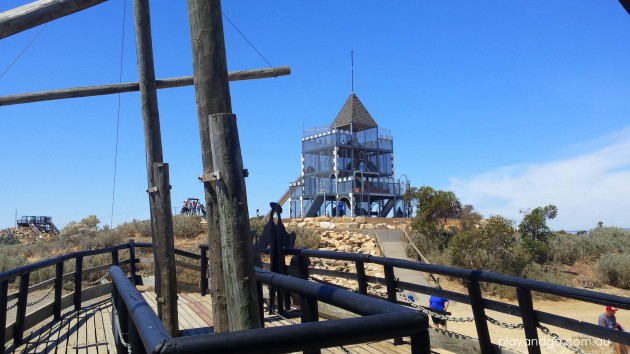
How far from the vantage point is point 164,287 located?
258 inches

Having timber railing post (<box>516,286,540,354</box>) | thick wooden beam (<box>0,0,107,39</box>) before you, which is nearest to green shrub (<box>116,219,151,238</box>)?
thick wooden beam (<box>0,0,107,39</box>)

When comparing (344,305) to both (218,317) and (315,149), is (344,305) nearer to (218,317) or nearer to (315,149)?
(218,317)

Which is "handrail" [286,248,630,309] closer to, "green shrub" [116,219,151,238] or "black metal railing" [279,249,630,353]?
"black metal railing" [279,249,630,353]

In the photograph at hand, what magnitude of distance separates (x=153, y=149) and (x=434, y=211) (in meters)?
21.5

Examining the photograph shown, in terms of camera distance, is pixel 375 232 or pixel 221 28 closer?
pixel 221 28

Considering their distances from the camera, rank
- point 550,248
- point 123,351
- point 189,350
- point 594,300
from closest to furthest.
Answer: point 189,350 → point 123,351 → point 594,300 → point 550,248

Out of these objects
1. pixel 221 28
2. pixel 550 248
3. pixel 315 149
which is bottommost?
pixel 550 248

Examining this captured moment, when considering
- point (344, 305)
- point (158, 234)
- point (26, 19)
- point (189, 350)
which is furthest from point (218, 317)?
point (158, 234)

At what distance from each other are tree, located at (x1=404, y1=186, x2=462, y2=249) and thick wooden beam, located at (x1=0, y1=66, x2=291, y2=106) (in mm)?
18400

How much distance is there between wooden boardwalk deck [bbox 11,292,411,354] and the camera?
5553 millimetres

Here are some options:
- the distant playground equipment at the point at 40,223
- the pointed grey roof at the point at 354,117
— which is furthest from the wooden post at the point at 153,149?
the distant playground equipment at the point at 40,223

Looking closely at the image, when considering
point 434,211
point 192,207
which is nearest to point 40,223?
point 192,207

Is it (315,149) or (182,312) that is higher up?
(315,149)

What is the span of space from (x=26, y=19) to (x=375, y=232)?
23920mm
